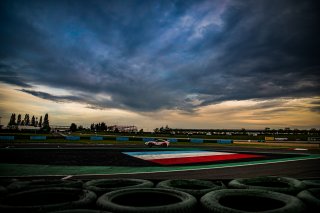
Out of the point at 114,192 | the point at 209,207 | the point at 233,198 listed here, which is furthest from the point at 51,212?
the point at 233,198

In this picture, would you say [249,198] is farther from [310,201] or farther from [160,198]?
[160,198]

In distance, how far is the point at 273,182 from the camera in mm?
5914

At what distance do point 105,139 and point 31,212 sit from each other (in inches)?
1889

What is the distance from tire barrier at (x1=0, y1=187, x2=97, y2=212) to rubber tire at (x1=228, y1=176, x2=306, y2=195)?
304 centimetres

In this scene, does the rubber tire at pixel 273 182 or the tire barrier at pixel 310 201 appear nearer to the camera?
the tire barrier at pixel 310 201

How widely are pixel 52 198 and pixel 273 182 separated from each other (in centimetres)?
513

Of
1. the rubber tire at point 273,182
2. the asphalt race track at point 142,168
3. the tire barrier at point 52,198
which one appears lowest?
the asphalt race track at point 142,168

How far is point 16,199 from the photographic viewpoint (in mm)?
4160

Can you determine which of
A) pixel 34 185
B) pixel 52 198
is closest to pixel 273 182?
pixel 52 198

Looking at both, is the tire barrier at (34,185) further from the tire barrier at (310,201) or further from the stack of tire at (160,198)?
the tire barrier at (310,201)

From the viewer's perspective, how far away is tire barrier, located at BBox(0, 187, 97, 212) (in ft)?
11.8

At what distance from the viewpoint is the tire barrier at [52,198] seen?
3.60m

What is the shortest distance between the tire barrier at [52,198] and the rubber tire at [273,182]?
3040mm

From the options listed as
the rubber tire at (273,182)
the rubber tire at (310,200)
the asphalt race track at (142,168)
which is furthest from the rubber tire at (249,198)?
the asphalt race track at (142,168)
